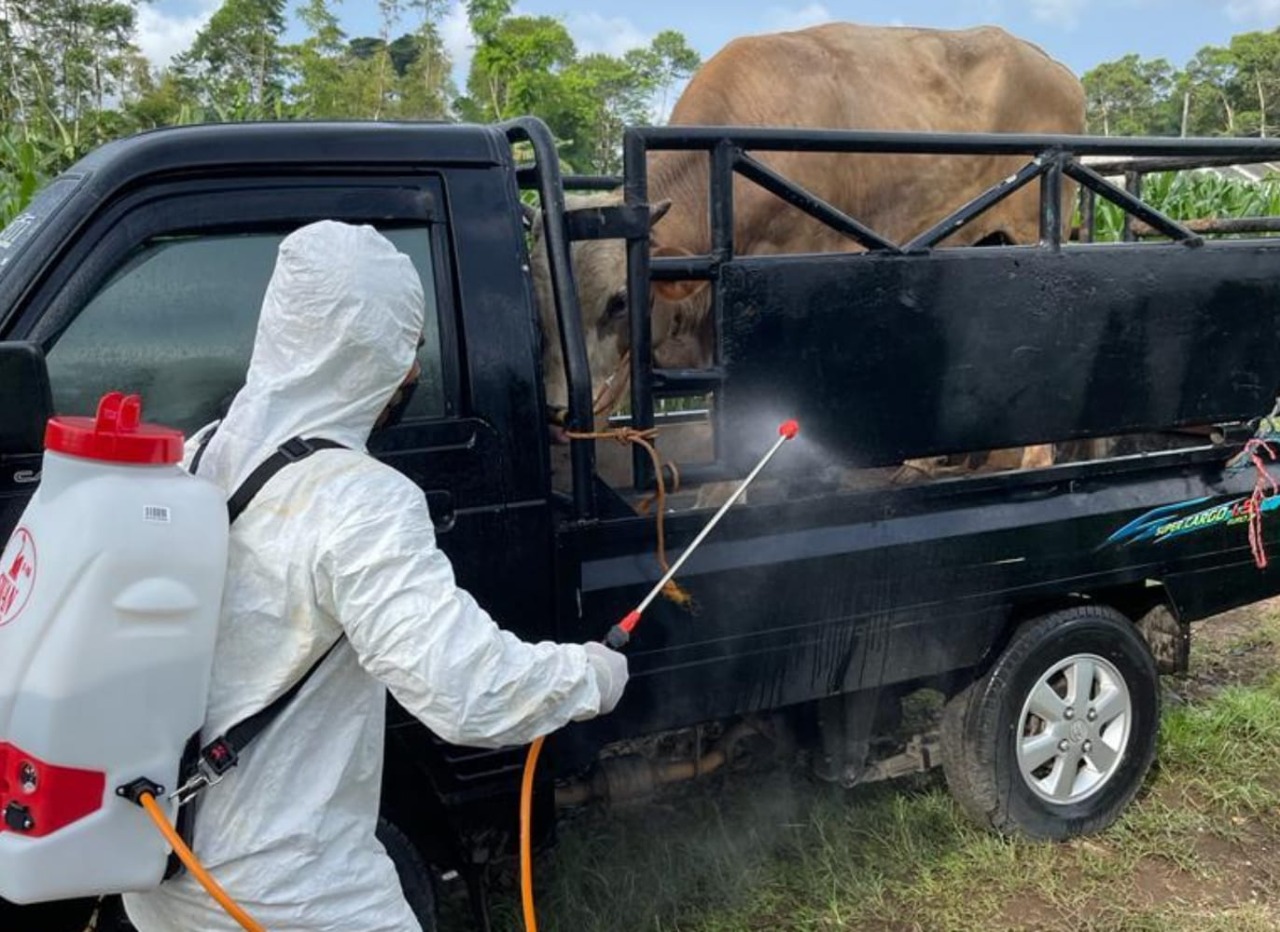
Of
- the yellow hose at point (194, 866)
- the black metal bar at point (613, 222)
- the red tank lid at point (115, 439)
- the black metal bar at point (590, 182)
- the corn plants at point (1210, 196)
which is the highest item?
the corn plants at point (1210, 196)

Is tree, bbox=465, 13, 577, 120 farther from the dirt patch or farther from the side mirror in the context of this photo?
the side mirror

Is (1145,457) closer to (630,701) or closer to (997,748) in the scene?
(997,748)

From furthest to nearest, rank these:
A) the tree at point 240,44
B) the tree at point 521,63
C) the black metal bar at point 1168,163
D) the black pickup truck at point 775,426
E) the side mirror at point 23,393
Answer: the tree at point 240,44, the tree at point 521,63, the black metal bar at point 1168,163, the black pickup truck at point 775,426, the side mirror at point 23,393

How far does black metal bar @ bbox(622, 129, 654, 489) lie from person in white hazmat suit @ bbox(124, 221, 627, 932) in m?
1.14

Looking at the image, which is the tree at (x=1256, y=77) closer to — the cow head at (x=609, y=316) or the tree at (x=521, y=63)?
the tree at (x=521, y=63)

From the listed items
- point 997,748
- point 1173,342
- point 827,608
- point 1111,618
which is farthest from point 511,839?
point 1173,342

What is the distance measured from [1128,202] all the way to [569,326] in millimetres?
1935

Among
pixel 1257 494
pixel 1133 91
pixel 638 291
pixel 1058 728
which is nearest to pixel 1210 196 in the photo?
pixel 1257 494

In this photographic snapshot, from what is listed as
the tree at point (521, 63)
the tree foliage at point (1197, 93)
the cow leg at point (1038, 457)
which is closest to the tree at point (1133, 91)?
the tree foliage at point (1197, 93)

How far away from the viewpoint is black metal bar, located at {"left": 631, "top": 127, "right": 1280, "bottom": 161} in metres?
3.16

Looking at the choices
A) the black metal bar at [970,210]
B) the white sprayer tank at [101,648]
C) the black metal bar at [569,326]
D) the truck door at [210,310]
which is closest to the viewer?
the white sprayer tank at [101,648]

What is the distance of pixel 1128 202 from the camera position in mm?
3854

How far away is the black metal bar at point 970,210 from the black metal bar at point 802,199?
95 millimetres

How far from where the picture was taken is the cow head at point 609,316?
12.3 ft
